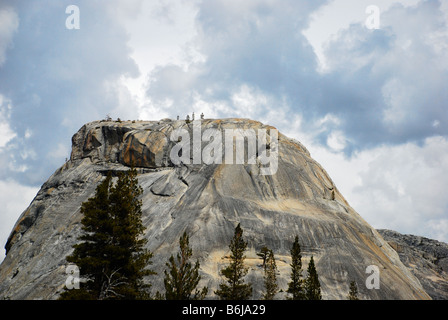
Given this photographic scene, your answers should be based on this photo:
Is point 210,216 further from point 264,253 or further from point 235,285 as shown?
point 235,285

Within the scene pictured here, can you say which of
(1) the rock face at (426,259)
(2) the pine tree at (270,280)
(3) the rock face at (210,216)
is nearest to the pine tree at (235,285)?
(2) the pine tree at (270,280)

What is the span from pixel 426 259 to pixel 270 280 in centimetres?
7278

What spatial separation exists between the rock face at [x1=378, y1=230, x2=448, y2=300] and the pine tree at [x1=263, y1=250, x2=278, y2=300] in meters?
49.8

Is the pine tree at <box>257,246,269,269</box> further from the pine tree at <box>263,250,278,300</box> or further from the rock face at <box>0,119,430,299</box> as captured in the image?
the rock face at <box>0,119,430,299</box>

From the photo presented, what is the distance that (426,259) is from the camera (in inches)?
3807

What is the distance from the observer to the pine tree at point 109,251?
30.2 m

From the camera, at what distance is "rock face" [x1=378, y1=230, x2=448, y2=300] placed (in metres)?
80.2

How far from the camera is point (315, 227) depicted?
53.5 metres

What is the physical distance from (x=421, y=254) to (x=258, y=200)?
61.6m

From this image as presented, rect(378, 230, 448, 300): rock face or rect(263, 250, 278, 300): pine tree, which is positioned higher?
rect(378, 230, 448, 300): rock face

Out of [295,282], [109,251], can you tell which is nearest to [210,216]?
[295,282]

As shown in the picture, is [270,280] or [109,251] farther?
[270,280]

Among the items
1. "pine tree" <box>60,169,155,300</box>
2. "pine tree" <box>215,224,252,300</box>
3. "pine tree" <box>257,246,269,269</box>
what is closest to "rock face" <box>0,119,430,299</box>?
"pine tree" <box>257,246,269,269</box>

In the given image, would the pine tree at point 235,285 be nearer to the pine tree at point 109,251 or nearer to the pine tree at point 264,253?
the pine tree at point 264,253
